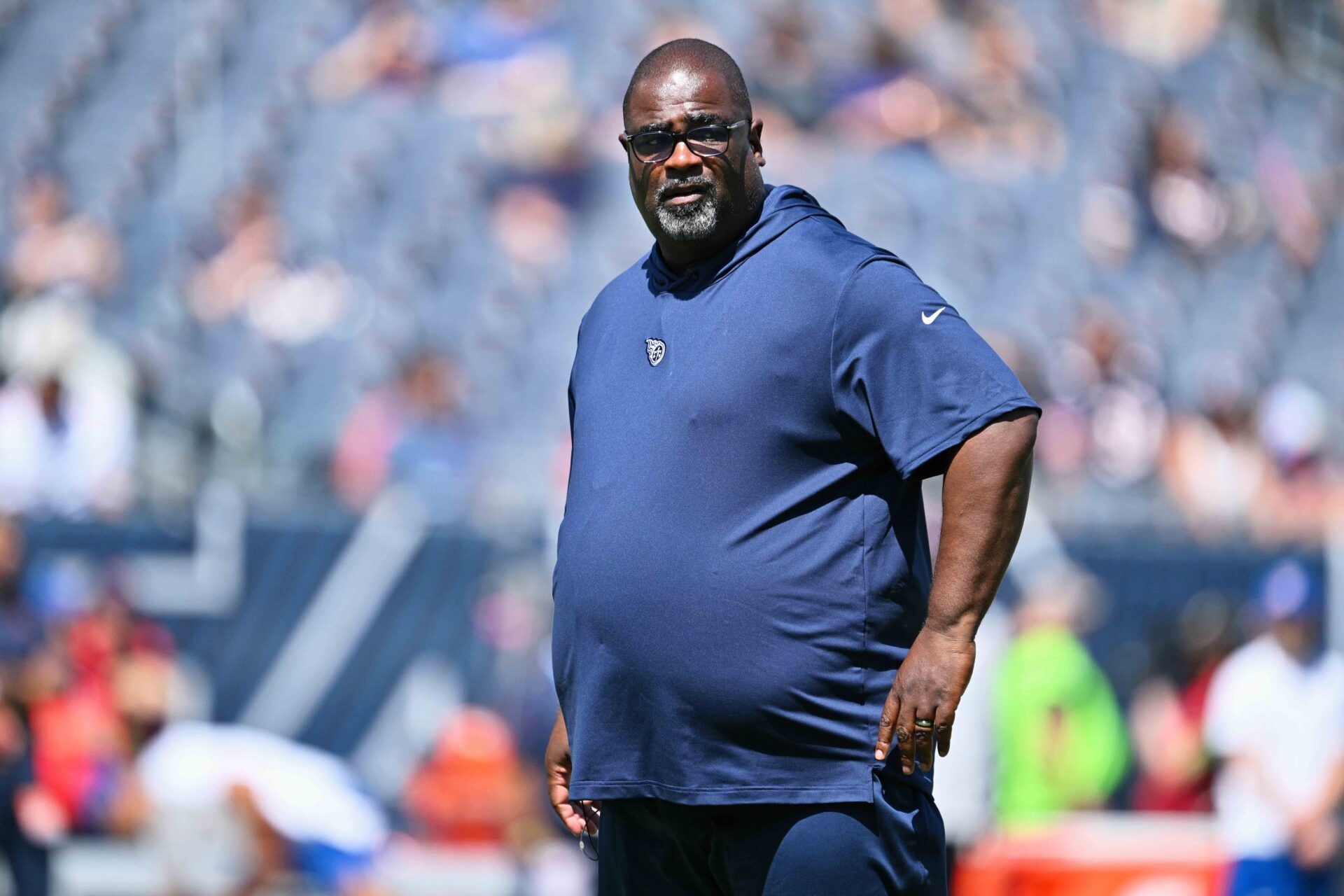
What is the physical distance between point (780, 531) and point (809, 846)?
413 mm

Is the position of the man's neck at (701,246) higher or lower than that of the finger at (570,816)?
higher

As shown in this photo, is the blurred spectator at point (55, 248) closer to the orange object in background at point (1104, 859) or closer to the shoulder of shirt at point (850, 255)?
→ the orange object in background at point (1104, 859)

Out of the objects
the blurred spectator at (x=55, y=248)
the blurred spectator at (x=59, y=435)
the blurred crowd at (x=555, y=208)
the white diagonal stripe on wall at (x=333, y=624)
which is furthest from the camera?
the blurred spectator at (x=55, y=248)

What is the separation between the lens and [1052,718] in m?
5.75

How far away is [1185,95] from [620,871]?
899cm

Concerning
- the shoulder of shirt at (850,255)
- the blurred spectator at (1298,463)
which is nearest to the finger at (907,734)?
the shoulder of shirt at (850,255)

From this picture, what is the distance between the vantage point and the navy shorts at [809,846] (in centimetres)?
212

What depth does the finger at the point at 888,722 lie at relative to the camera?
6.74ft

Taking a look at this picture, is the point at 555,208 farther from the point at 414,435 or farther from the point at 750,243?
the point at 750,243

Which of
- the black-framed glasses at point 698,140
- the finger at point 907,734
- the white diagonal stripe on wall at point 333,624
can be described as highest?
the black-framed glasses at point 698,140

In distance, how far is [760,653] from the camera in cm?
213

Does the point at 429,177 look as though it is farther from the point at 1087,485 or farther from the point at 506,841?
the point at 506,841

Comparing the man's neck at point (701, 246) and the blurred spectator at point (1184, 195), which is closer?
the man's neck at point (701, 246)

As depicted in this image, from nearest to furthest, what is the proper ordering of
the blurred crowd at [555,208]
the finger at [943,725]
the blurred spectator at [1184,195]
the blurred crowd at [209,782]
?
the finger at [943,725], the blurred crowd at [209,782], the blurred crowd at [555,208], the blurred spectator at [1184,195]
